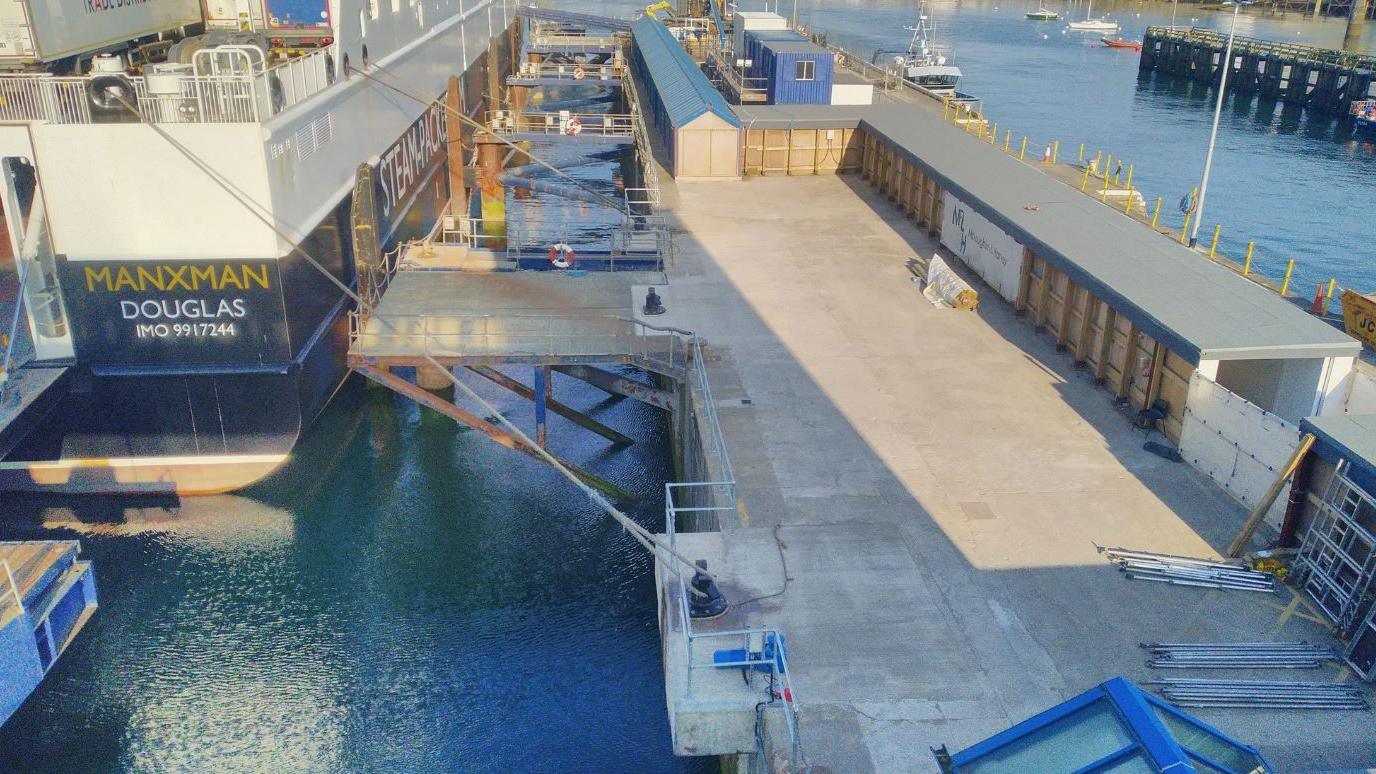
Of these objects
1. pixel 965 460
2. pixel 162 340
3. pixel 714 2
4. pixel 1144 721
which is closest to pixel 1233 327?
pixel 965 460

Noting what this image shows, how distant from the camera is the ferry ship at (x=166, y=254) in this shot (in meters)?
19.3

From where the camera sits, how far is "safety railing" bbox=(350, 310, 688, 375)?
21.3 m

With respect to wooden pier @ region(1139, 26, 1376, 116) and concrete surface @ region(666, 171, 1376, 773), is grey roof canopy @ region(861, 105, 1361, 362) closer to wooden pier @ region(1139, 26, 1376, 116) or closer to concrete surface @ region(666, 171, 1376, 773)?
concrete surface @ region(666, 171, 1376, 773)

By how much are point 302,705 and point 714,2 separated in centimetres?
6900

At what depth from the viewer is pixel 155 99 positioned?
19.2 m

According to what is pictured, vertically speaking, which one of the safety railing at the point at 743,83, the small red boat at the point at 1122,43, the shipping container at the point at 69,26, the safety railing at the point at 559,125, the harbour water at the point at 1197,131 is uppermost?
the shipping container at the point at 69,26

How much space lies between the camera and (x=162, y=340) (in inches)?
799

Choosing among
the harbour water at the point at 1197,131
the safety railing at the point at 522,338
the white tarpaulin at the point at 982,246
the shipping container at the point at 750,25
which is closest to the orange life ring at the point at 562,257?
the safety railing at the point at 522,338

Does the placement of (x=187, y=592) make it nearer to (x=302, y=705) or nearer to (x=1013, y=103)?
(x=302, y=705)

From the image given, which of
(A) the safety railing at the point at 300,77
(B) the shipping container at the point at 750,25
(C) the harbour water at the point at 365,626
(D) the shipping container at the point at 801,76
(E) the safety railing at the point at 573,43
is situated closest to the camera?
(C) the harbour water at the point at 365,626

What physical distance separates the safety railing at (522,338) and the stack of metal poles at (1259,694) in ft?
37.0

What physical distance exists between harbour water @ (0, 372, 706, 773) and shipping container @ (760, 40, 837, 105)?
22.1m

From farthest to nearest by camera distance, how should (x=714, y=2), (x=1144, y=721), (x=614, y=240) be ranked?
(x=714, y=2)
(x=614, y=240)
(x=1144, y=721)

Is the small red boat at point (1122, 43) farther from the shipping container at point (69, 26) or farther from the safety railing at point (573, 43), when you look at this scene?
the shipping container at point (69, 26)
